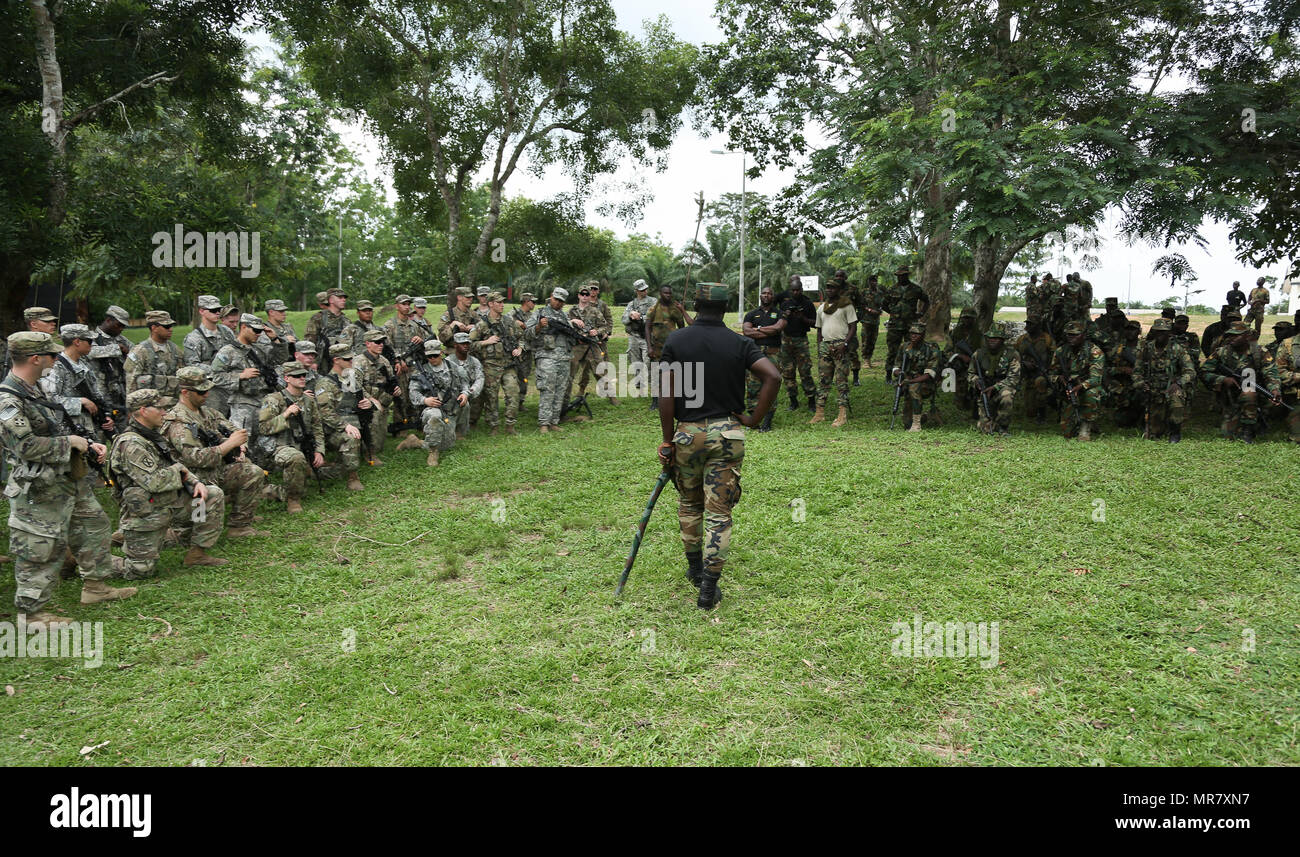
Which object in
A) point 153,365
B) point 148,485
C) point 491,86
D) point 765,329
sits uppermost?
point 491,86

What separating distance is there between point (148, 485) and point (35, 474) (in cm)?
89

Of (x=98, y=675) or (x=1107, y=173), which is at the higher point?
(x=1107, y=173)

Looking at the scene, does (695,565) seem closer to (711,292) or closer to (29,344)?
(711,292)

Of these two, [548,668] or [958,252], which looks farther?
[958,252]

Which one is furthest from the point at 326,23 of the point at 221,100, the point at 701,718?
the point at 701,718

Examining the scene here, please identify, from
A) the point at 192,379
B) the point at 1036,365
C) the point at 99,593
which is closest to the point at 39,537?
the point at 99,593

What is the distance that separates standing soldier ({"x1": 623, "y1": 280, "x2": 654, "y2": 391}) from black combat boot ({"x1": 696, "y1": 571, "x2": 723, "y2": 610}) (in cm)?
798

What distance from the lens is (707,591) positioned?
5.76m

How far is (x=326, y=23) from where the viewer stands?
48.0ft

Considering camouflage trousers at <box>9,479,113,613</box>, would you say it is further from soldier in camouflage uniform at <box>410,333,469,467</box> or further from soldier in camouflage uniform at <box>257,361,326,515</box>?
soldier in camouflage uniform at <box>410,333,469,467</box>

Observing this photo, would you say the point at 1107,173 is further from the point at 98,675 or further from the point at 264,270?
the point at 264,270

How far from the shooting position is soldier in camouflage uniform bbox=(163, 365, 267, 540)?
689cm

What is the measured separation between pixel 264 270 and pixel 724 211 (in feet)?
56.9

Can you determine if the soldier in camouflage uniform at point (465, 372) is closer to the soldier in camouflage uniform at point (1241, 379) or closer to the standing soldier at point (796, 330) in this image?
the standing soldier at point (796, 330)
